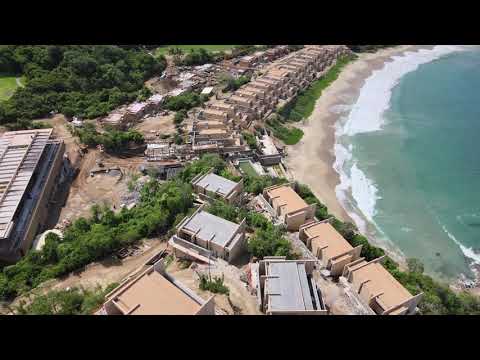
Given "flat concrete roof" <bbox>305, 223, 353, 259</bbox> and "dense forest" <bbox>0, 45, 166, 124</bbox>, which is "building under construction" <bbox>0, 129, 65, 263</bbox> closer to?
"dense forest" <bbox>0, 45, 166, 124</bbox>

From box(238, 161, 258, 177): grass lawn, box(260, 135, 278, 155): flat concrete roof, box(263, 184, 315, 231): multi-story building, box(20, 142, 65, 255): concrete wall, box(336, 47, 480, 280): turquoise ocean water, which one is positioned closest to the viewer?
box(20, 142, 65, 255): concrete wall

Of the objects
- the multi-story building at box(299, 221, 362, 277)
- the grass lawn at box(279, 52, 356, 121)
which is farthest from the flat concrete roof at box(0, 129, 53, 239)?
the grass lawn at box(279, 52, 356, 121)

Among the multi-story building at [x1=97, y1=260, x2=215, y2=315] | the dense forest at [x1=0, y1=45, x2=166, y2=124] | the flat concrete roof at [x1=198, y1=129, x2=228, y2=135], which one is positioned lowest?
the flat concrete roof at [x1=198, y1=129, x2=228, y2=135]

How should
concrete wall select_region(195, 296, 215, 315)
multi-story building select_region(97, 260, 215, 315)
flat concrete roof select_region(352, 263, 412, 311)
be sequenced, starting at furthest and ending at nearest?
flat concrete roof select_region(352, 263, 412, 311) → multi-story building select_region(97, 260, 215, 315) → concrete wall select_region(195, 296, 215, 315)

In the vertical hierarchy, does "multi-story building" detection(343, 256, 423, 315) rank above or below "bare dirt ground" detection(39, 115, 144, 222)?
below

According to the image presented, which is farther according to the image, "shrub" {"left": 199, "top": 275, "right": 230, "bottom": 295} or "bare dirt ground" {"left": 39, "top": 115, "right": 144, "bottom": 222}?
"bare dirt ground" {"left": 39, "top": 115, "right": 144, "bottom": 222}

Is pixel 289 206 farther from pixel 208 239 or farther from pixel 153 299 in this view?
pixel 153 299

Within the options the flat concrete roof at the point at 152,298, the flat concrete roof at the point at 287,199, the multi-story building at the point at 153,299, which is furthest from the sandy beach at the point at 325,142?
the flat concrete roof at the point at 152,298
